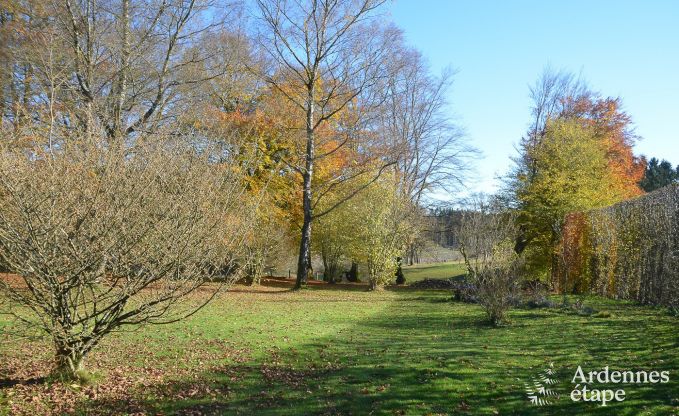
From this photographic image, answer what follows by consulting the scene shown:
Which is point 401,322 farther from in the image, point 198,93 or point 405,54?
point 405,54

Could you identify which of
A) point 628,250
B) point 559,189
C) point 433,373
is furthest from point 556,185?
point 433,373

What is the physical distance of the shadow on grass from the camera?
203 inches

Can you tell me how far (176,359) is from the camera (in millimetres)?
7027

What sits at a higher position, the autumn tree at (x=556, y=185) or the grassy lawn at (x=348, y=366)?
the autumn tree at (x=556, y=185)

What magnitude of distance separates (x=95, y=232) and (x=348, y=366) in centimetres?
392

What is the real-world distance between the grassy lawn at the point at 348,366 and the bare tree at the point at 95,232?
84 centimetres

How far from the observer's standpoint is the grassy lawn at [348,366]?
5.16 meters

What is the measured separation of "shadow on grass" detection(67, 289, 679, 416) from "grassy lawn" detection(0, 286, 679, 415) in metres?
0.02

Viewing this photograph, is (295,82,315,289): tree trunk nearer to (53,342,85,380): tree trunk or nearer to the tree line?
the tree line

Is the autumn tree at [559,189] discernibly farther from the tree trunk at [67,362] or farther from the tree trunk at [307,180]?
the tree trunk at [67,362]

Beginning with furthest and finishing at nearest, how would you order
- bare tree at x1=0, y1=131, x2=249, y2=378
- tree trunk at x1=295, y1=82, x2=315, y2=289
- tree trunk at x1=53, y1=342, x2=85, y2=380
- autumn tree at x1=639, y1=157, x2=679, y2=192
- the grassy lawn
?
1. autumn tree at x1=639, y1=157, x2=679, y2=192
2. tree trunk at x1=295, y1=82, x2=315, y2=289
3. tree trunk at x1=53, y1=342, x2=85, y2=380
4. the grassy lawn
5. bare tree at x1=0, y1=131, x2=249, y2=378

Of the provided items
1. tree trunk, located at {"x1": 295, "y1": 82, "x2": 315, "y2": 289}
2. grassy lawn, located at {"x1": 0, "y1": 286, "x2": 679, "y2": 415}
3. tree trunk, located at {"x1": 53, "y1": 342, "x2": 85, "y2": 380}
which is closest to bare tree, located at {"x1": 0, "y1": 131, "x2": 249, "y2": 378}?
tree trunk, located at {"x1": 53, "y1": 342, "x2": 85, "y2": 380}

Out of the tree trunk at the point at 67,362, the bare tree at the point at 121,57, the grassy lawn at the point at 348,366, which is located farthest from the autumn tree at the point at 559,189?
the tree trunk at the point at 67,362

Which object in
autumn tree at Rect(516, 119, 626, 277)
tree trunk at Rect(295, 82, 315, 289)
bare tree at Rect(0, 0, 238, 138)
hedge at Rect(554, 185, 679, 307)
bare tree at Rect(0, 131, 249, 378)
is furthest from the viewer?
autumn tree at Rect(516, 119, 626, 277)
